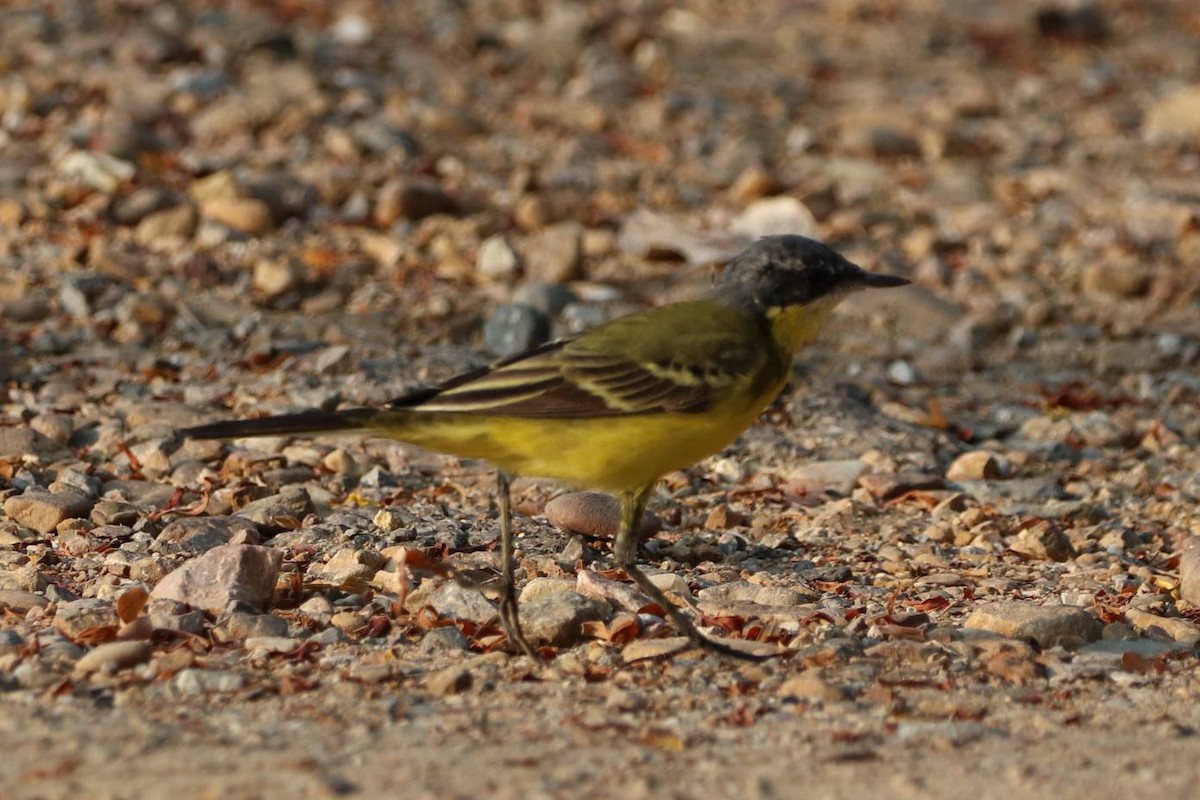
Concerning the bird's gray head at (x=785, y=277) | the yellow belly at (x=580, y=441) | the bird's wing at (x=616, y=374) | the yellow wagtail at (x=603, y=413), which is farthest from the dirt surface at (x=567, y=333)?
the bird's gray head at (x=785, y=277)

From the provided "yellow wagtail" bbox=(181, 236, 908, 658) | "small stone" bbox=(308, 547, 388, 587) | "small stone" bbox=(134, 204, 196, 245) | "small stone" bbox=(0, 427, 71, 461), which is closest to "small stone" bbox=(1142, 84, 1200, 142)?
"small stone" bbox=(134, 204, 196, 245)

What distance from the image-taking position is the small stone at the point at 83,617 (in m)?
5.82

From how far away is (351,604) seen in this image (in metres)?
6.32

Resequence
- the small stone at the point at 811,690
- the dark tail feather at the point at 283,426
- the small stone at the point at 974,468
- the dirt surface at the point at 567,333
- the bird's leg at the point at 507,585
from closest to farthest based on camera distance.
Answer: the dirt surface at the point at 567,333
the small stone at the point at 811,690
the dark tail feather at the point at 283,426
the bird's leg at the point at 507,585
the small stone at the point at 974,468

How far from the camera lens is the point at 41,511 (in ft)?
23.0

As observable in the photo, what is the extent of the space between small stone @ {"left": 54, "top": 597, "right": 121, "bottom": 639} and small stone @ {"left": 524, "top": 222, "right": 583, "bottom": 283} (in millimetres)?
5052

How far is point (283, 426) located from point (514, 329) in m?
4.07

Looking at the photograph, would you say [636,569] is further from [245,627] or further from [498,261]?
[498,261]

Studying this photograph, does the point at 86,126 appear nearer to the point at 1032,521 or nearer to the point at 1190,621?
the point at 1032,521

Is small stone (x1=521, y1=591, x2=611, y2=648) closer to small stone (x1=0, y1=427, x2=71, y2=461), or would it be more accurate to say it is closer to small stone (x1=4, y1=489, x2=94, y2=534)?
small stone (x1=4, y1=489, x2=94, y2=534)

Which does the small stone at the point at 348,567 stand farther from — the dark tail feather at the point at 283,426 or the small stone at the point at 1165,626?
the small stone at the point at 1165,626

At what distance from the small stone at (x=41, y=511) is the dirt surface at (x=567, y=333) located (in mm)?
15

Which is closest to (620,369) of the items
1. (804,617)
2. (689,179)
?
(804,617)

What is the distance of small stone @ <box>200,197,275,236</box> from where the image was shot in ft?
36.0
